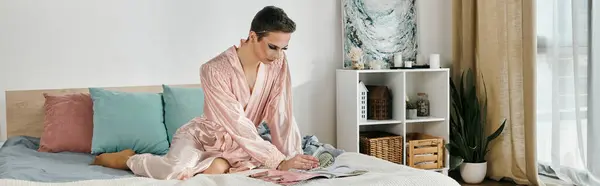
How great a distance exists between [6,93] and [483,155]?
116 inches

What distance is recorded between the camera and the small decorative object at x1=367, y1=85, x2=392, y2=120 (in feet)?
14.0

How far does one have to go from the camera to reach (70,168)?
296cm

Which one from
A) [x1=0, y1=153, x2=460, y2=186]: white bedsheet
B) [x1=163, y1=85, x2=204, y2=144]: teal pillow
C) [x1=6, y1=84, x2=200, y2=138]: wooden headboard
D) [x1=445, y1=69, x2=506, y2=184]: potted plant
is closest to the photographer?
[x1=0, y1=153, x2=460, y2=186]: white bedsheet

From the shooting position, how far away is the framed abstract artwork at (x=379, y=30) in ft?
14.3

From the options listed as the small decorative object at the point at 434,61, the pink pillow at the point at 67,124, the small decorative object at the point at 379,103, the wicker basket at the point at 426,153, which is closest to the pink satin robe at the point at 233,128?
the pink pillow at the point at 67,124

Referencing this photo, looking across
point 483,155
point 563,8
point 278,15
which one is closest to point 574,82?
point 563,8

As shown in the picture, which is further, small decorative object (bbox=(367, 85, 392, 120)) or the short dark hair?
small decorative object (bbox=(367, 85, 392, 120))

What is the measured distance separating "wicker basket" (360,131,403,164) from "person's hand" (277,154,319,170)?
1.42 meters

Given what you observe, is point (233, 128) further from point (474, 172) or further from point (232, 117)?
point (474, 172)

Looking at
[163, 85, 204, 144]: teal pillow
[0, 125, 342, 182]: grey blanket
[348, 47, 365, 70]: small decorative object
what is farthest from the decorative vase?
[163, 85, 204, 144]: teal pillow

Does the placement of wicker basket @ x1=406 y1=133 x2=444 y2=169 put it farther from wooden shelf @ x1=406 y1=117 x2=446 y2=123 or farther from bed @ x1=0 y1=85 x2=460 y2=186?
bed @ x1=0 y1=85 x2=460 y2=186

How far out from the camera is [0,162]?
303cm

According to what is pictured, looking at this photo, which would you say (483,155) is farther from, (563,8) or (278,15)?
(278,15)

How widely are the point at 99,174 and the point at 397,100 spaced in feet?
6.93
